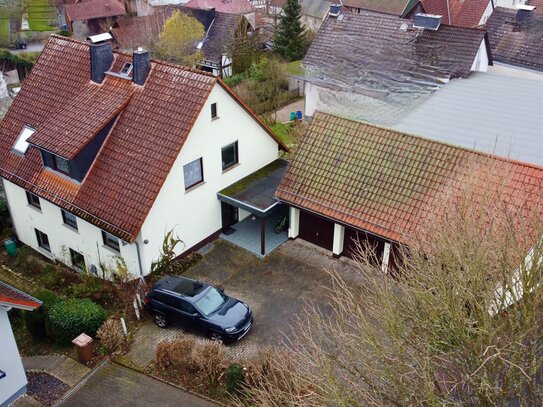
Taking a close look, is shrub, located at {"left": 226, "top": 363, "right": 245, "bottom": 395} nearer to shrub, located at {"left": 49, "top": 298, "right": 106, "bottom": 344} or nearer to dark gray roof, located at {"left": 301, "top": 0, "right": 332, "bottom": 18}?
shrub, located at {"left": 49, "top": 298, "right": 106, "bottom": 344}

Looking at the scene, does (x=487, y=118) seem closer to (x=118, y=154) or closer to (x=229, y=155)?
(x=229, y=155)

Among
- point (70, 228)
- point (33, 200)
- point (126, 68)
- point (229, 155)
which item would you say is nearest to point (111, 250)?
point (70, 228)

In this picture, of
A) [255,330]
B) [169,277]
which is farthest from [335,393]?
[169,277]

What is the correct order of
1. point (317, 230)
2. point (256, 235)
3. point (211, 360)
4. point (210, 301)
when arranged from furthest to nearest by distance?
point (256, 235) < point (317, 230) < point (210, 301) < point (211, 360)

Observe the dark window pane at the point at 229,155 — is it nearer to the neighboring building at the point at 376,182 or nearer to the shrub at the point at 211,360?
the neighboring building at the point at 376,182

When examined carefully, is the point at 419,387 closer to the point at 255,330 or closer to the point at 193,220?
the point at 255,330
